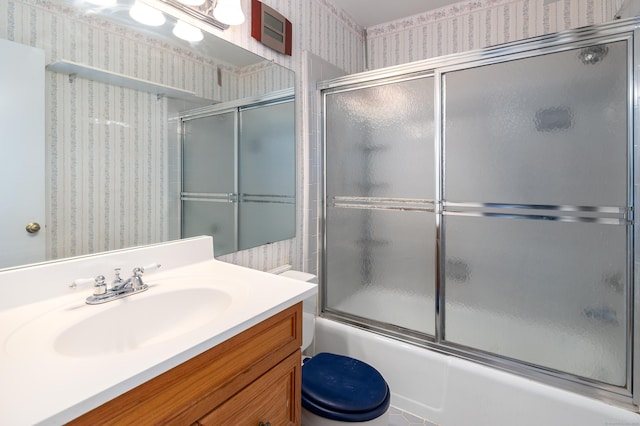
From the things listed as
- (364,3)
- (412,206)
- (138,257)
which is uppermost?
(364,3)

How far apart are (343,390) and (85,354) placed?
898mm

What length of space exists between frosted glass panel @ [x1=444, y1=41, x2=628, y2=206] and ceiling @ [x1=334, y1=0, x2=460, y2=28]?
0.98m

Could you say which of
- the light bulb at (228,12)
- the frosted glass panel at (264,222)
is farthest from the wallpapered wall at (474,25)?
the frosted glass panel at (264,222)

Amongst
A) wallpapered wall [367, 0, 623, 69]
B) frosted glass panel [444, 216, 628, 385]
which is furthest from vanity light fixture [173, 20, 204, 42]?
wallpapered wall [367, 0, 623, 69]

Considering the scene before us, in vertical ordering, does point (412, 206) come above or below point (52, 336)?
above

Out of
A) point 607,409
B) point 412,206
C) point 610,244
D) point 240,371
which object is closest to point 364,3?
point 412,206

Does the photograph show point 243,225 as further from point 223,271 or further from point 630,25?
point 630,25

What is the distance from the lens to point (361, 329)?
1959 mm

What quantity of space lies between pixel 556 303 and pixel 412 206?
799 mm

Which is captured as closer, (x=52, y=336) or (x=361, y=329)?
(x=52, y=336)

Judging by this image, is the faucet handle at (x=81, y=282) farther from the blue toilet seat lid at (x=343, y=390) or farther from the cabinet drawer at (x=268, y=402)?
the blue toilet seat lid at (x=343, y=390)

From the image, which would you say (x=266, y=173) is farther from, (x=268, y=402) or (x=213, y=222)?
(x=268, y=402)

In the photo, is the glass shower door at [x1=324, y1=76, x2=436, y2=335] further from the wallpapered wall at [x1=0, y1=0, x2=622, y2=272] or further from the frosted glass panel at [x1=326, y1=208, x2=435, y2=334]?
the wallpapered wall at [x1=0, y1=0, x2=622, y2=272]

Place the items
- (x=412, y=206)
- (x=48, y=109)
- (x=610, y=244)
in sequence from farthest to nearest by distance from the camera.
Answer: (x=412, y=206) < (x=610, y=244) < (x=48, y=109)
